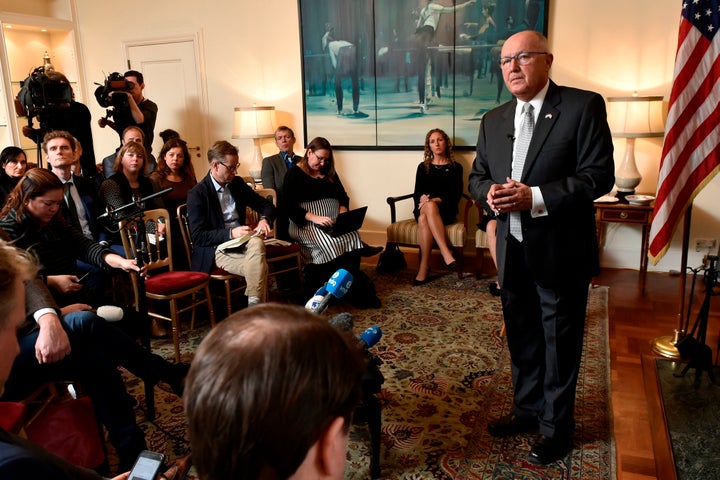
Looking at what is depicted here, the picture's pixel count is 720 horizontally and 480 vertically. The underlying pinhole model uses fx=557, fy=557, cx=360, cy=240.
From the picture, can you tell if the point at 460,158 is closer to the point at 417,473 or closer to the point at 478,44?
the point at 478,44

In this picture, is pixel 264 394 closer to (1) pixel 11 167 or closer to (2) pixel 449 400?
(2) pixel 449 400

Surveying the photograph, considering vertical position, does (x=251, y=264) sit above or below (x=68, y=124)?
below

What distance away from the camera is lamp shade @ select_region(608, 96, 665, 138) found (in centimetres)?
406

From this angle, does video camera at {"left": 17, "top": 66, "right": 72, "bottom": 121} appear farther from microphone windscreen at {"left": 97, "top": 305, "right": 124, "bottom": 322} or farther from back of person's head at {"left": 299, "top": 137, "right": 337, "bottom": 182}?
microphone windscreen at {"left": 97, "top": 305, "right": 124, "bottom": 322}

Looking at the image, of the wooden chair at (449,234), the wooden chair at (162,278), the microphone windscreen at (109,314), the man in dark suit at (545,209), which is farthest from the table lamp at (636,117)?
the microphone windscreen at (109,314)

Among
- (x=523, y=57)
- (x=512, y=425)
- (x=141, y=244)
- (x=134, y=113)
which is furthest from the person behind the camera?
(x=134, y=113)

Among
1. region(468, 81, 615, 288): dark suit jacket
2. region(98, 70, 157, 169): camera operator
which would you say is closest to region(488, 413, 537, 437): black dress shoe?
region(468, 81, 615, 288): dark suit jacket

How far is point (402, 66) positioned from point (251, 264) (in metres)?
2.61

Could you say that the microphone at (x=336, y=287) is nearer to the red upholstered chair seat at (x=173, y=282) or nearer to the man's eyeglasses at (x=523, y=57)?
the man's eyeglasses at (x=523, y=57)

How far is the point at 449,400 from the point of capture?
264 cm

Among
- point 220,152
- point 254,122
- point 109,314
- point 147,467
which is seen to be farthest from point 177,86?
point 147,467

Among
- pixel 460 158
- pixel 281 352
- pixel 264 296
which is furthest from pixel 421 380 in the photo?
pixel 460 158

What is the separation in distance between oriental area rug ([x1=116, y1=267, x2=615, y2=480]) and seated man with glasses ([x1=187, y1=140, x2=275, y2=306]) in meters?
0.47

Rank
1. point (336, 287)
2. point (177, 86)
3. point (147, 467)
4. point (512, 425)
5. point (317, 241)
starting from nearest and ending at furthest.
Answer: point (147, 467), point (336, 287), point (512, 425), point (317, 241), point (177, 86)
